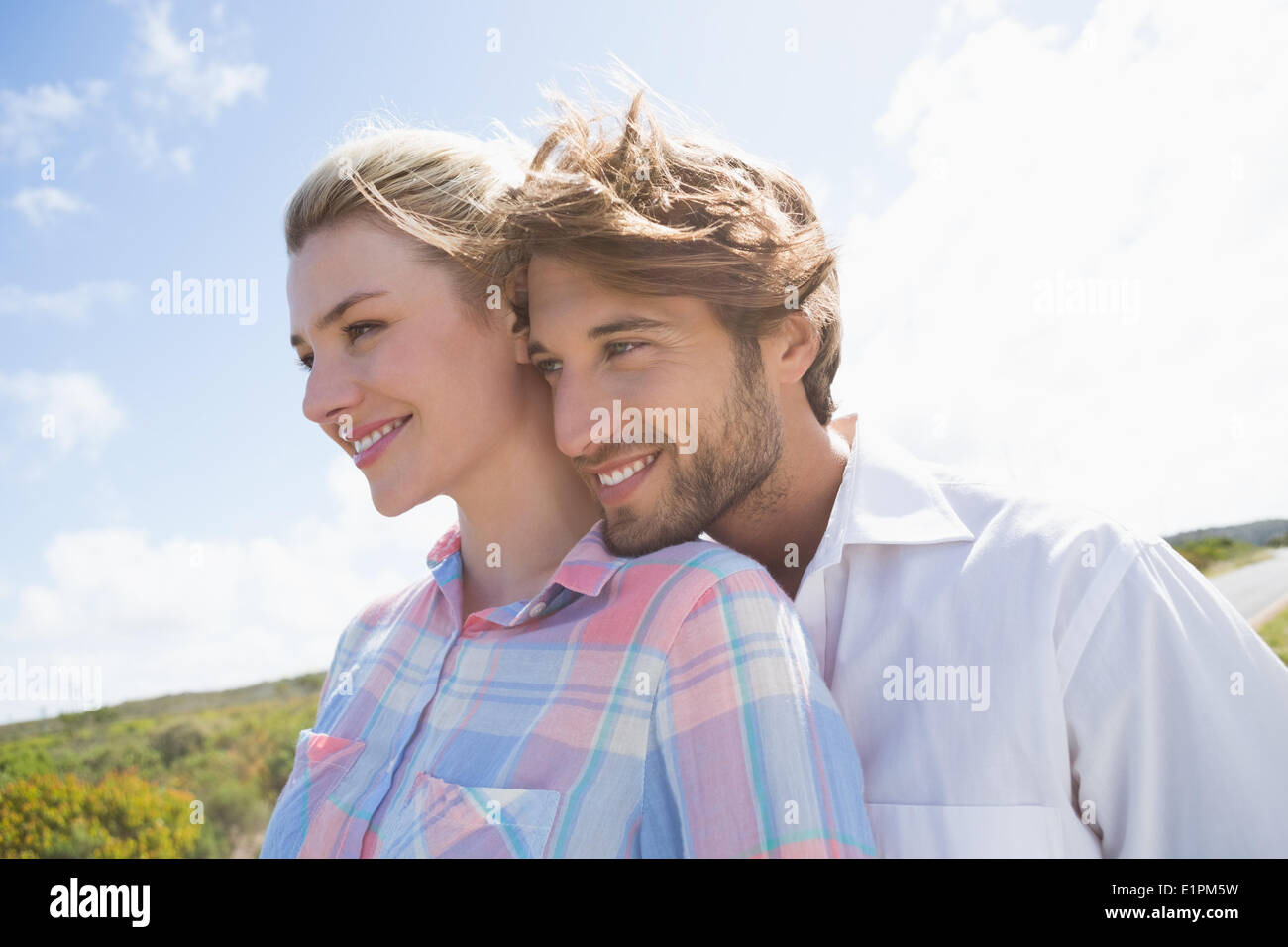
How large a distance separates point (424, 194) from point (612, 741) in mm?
1459

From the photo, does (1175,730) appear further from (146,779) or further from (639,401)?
(146,779)

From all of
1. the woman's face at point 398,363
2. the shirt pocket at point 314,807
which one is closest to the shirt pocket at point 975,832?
the shirt pocket at point 314,807

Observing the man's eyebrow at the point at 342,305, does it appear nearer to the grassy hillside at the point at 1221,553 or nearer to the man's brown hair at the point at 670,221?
the man's brown hair at the point at 670,221

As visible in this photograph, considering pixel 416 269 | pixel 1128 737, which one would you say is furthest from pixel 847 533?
pixel 416 269

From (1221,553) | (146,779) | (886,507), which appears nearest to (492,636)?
(886,507)

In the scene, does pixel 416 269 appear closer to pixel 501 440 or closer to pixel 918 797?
pixel 501 440

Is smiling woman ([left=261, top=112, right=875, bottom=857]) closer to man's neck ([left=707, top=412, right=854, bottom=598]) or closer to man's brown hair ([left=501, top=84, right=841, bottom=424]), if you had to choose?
man's brown hair ([left=501, top=84, right=841, bottom=424])

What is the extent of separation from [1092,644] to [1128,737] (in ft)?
0.64

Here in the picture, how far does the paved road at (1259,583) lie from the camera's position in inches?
462

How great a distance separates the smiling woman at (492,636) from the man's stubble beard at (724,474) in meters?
0.09

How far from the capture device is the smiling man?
1.74m

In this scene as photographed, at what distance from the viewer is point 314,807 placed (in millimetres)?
1972

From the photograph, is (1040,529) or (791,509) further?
(791,509)

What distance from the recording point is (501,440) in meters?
2.23
